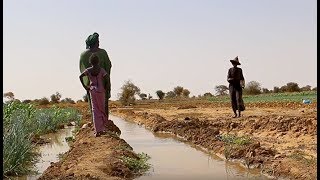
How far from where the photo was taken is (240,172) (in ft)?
23.2

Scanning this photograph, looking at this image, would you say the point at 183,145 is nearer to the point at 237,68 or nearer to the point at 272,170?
the point at 272,170

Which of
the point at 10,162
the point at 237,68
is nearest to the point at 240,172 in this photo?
the point at 10,162

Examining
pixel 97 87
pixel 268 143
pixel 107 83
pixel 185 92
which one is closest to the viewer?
pixel 268 143

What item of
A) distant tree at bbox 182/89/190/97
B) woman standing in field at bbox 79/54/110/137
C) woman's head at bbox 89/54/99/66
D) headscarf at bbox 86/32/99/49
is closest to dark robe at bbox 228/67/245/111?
headscarf at bbox 86/32/99/49

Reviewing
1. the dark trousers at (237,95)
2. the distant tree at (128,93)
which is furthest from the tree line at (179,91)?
the dark trousers at (237,95)

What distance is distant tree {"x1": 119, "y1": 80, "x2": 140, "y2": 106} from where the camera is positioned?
46625 millimetres

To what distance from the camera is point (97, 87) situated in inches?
398

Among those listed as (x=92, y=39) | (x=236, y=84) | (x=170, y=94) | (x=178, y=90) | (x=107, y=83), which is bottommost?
(x=107, y=83)

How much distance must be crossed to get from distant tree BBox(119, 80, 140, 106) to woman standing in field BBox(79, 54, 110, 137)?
35.8 metres

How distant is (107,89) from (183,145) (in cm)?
172

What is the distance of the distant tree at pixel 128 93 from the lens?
46625mm

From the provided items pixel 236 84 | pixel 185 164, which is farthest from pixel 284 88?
pixel 185 164

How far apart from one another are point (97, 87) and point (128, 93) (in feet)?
122

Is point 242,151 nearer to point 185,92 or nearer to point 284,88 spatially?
point 284,88
